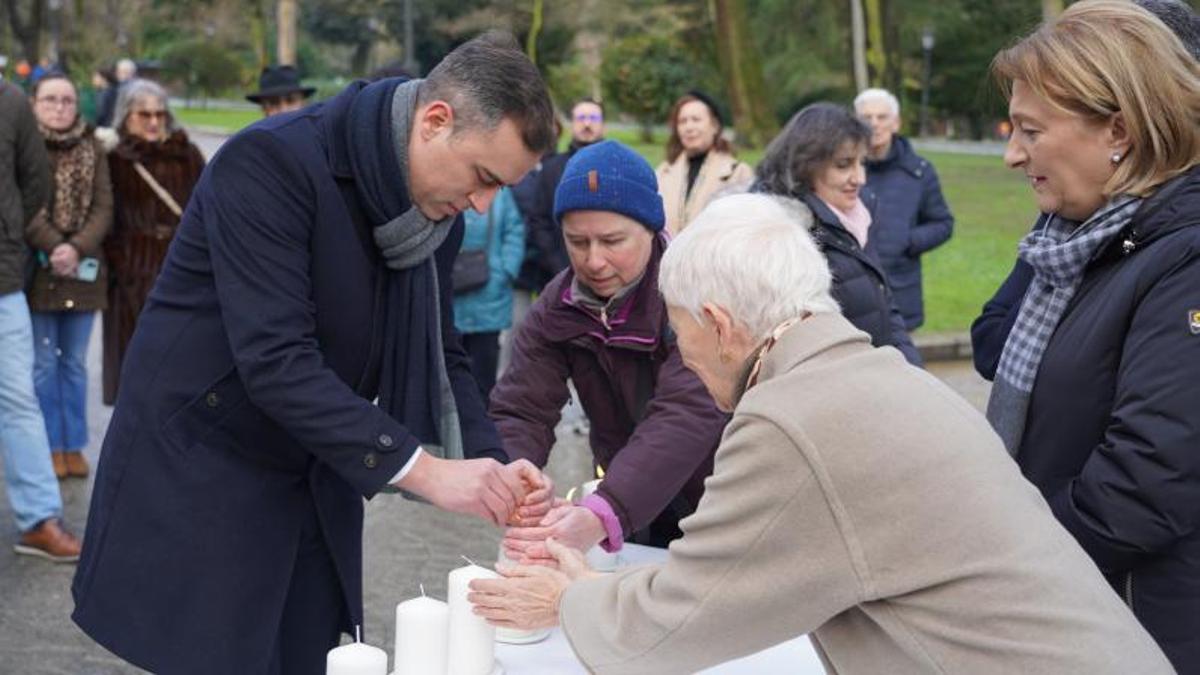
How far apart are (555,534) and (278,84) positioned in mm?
6137

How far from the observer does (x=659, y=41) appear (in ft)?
114

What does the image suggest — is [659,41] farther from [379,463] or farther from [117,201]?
[379,463]

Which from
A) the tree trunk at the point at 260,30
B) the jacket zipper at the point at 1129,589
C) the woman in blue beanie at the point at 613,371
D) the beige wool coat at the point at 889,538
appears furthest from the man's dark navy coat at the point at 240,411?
the tree trunk at the point at 260,30

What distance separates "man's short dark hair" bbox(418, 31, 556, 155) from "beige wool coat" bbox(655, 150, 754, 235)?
15.4 ft

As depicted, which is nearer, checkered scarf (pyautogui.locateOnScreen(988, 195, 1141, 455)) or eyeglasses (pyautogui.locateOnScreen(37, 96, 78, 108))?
Answer: checkered scarf (pyautogui.locateOnScreen(988, 195, 1141, 455))

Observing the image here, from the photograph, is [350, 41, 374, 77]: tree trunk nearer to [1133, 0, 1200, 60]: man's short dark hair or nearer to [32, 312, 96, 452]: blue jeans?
[32, 312, 96, 452]: blue jeans

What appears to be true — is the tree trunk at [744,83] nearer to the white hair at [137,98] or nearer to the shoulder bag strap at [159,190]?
the white hair at [137,98]

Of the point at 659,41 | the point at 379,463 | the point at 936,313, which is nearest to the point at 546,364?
the point at 379,463

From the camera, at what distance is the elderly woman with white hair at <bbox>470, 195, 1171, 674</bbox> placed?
197cm

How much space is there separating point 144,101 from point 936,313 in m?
6.95

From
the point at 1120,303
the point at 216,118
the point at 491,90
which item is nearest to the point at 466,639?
the point at 491,90

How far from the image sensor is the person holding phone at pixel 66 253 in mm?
6426

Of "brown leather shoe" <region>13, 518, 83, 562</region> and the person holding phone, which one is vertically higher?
the person holding phone

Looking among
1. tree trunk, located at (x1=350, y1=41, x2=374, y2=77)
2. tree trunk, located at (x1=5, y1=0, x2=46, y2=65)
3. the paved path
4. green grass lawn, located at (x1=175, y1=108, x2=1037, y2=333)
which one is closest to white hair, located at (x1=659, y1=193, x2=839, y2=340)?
the paved path
